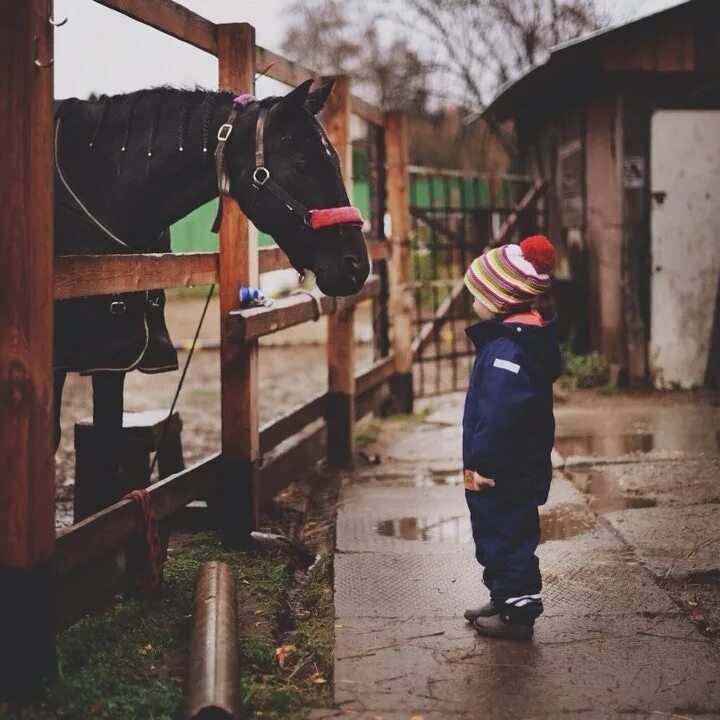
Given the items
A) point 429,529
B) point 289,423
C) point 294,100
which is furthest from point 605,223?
point 294,100

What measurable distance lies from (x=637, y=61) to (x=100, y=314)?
Result: 6.42m

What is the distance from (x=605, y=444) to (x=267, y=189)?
154 inches

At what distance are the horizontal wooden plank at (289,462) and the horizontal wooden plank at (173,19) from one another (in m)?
2.08

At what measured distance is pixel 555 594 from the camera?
4.11 metres

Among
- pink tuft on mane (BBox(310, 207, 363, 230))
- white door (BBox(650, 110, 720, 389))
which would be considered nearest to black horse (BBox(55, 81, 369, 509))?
pink tuft on mane (BBox(310, 207, 363, 230))

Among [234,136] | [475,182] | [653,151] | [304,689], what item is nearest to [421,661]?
[304,689]

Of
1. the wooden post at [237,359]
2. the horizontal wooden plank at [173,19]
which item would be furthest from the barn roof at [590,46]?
the horizontal wooden plank at [173,19]

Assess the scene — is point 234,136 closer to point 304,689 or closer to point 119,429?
point 119,429

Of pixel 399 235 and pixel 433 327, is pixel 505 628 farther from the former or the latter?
pixel 433 327

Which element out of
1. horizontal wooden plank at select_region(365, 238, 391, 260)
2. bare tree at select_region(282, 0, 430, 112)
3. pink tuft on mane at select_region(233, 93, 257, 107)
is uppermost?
bare tree at select_region(282, 0, 430, 112)

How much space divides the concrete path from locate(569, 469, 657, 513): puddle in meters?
0.02

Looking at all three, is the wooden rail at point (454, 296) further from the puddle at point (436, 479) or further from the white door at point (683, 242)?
the puddle at point (436, 479)

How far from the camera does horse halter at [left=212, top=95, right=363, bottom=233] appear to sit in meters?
3.90

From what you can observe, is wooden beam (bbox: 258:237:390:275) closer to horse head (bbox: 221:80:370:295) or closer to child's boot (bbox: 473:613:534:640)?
horse head (bbox: 221:80:370:295)
